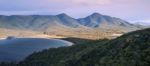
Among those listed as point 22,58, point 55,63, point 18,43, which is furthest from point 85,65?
point 18,43

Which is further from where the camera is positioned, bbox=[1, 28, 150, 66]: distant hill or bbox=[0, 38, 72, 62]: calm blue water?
bbox=[0, 38, 72, 62]: calm blue water

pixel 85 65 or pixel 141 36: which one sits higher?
pixel 141 36

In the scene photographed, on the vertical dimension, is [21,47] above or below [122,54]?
→ below

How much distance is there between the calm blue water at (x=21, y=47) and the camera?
84.1m

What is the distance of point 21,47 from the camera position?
8931 cm

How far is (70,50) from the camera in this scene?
81250 millimetres

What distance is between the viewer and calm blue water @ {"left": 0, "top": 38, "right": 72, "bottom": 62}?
84125 millimetres

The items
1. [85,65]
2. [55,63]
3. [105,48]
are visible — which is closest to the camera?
[85,65]

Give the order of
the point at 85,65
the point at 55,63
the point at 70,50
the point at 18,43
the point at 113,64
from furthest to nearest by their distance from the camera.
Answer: the point at 18,43
the point at 70,50
the point at 55,63
the point at 85,65
the point at 113,64

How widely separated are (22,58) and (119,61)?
36.3 meters

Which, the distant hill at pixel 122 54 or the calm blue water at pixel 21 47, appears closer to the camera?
the distant hill at pixel 122 54

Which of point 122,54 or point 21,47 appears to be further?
point 21,47

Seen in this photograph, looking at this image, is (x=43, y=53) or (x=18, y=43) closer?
(x=43, y=53)

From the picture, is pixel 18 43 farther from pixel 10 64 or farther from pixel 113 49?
pixel 113 49
